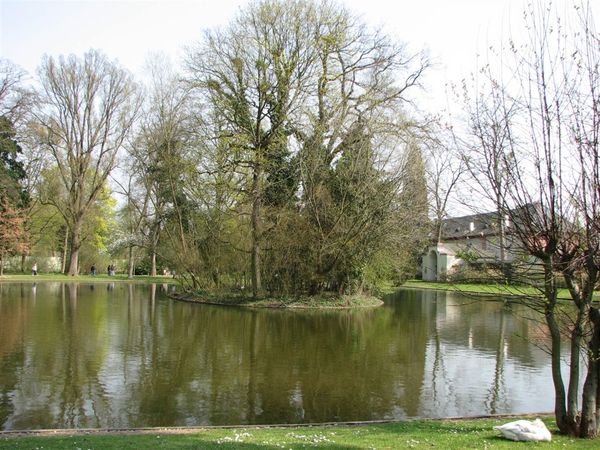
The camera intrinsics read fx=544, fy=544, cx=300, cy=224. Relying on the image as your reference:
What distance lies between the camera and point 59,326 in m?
18.4

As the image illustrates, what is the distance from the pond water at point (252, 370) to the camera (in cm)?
912

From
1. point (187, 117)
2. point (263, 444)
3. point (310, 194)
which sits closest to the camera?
point (263, 444)

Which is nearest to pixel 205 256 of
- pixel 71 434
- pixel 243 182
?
pixel 243 182

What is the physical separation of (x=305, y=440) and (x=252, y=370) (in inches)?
227

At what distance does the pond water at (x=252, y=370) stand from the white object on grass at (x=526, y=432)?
3.97ft

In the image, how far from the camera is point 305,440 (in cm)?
676

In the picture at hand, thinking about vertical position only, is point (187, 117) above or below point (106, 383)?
above

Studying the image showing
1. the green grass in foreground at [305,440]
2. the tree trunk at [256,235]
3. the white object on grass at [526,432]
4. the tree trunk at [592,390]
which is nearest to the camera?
the green grass in foreground at [305,440]

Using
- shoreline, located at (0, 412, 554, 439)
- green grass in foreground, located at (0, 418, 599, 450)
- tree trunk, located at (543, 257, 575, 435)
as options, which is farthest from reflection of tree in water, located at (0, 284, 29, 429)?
tree trunk, located at (543, 257, 575, 435)

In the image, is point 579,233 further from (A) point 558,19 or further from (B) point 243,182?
(B) point 243,182

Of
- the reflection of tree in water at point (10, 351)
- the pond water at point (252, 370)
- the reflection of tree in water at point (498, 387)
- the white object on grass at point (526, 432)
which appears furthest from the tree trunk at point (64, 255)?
the white object on grass at point (526, 432)

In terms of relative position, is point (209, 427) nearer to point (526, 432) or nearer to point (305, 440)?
point (305, 440)

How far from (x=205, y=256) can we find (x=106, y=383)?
21870mm

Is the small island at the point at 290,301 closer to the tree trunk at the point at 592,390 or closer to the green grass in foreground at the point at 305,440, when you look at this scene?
the green grass in foreground at the point at 305,440
